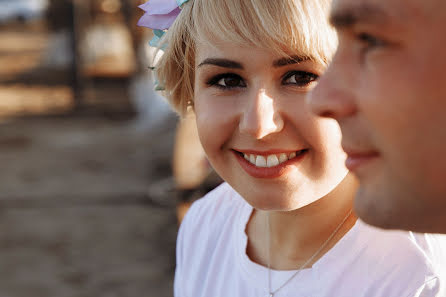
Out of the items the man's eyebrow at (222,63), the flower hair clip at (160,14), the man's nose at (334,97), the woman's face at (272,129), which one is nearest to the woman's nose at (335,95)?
the man's nose at (334,97)

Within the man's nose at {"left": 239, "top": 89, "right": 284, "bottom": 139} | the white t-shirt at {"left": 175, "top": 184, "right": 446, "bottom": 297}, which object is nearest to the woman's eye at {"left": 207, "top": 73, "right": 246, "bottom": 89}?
the man's nose at {"left": 239, "top": 89, "right": 284, "bottom": 139}

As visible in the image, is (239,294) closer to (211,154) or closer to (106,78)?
(211,154)

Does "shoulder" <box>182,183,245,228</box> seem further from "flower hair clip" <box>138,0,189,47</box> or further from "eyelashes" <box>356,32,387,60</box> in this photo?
"eyelashes" <box>356,32,387,60</box>

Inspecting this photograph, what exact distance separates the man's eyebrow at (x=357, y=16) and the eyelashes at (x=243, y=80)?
47 cm

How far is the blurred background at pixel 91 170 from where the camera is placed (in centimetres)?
482

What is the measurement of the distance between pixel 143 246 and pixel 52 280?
0.77 m

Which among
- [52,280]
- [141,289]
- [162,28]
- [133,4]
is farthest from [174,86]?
[133,4]

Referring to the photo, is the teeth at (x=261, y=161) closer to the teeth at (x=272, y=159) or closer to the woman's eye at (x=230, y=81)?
the teeth at (x=272, y=159)

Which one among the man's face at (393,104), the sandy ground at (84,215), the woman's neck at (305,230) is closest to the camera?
the man's face at (393,104)

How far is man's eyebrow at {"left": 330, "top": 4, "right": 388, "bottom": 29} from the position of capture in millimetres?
910

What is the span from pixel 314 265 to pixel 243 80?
1.58 feet

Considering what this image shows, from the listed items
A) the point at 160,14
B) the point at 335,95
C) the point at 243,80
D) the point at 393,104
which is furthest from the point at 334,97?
the point at 160,14

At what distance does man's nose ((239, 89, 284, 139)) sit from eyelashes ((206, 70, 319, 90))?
7 centimetres

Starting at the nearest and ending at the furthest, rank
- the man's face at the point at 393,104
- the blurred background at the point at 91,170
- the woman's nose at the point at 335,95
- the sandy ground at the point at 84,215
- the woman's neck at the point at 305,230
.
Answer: the man's face at the point at 393,104 → the woman's nose at the point at 335,95 → the woman's neck at the point at 305,230 → the sandy ground at the point at 84,215 → the blurred background at the point at 91,170
